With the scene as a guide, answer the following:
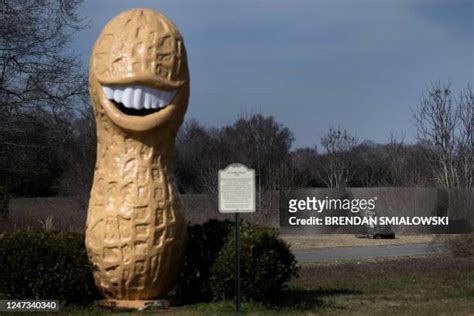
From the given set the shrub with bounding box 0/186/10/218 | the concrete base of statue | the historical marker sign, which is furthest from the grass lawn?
the shrub with bounding box 0/186/10/218

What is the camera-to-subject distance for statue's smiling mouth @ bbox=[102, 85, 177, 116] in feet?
36.8

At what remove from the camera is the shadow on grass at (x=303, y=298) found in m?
12.0

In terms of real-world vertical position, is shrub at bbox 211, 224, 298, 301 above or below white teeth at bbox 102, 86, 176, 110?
below

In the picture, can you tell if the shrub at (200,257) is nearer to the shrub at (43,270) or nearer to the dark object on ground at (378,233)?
the shrub at (43,270)

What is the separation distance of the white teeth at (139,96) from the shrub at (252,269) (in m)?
2.35

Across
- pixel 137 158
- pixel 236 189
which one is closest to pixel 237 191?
pixel 236 189

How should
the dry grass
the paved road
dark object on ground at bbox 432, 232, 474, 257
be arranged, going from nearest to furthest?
dark object on ground at bbox 432, 232, 474, 257 → the paved road → the dry grass

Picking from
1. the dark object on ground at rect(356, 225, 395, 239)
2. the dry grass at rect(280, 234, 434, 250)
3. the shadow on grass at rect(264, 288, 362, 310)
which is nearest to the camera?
the shadow on grass at rect(264, 288, 362, 310)

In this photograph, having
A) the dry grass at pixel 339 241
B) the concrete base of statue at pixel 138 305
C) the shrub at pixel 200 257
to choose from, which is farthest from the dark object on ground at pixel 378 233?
the concrete base of statue at pixel 138 305

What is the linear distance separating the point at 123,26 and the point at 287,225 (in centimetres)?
2314

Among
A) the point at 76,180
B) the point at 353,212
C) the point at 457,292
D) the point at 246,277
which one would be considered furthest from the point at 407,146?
the point at 246,277

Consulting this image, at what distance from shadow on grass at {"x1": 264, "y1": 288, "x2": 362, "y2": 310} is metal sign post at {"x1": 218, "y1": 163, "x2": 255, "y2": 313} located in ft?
4.40

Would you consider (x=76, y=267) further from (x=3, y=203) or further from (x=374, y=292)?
(x=3, y=203)

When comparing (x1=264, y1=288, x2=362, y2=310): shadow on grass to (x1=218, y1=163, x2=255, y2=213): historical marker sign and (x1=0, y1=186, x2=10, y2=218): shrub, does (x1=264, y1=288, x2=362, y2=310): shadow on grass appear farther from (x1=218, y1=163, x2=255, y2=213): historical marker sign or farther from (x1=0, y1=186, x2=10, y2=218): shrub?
(x1=0, y1=186, x2=10, y2=218): shrub
